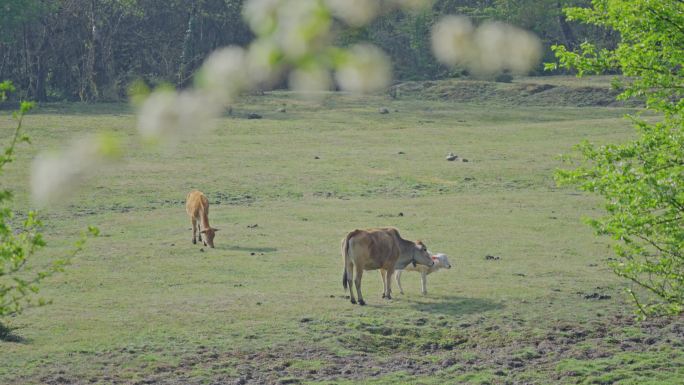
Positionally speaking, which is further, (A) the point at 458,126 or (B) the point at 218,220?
(A) the point at 458,126

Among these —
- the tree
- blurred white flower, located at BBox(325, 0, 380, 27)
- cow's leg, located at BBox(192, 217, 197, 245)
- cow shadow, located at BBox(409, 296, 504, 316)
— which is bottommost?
cow shadow, located at BBox(409, 296, 504, 316)

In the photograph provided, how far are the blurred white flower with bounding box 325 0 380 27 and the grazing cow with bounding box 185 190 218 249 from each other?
18.3m

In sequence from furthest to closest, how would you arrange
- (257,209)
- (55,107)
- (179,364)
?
1. (55,107)
2. (257,209)
3. (179,364)

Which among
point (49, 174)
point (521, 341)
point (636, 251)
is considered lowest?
point (521, 341)

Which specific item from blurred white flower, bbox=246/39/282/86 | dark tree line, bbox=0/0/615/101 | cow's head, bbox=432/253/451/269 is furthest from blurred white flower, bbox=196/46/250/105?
dark tree line, bbox=0/0/615/101

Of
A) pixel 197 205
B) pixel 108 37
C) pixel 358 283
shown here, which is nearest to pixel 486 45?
pixel 358 283

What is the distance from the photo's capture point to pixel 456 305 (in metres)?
15.2

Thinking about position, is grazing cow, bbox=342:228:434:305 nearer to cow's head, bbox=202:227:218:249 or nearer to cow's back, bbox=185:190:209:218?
cow's head, bbox=202:227:218:249

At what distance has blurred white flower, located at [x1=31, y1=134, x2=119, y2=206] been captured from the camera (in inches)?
72.9

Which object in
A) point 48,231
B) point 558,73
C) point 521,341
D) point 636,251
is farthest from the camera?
point 558,73

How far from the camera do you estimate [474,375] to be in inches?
482

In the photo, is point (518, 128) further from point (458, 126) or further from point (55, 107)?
point (55, 107)

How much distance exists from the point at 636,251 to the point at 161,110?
977 centimetres

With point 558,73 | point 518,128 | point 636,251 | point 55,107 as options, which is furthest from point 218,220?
point 558,73
